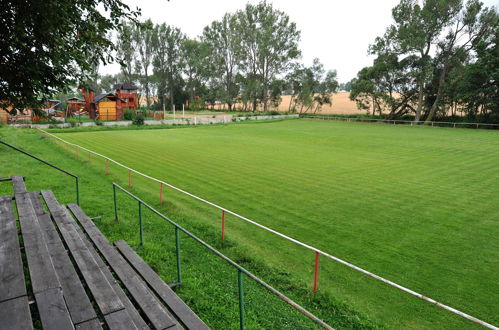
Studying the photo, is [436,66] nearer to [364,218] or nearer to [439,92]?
[439,92]

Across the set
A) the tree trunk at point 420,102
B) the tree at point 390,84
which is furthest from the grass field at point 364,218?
the tree at point 390,84

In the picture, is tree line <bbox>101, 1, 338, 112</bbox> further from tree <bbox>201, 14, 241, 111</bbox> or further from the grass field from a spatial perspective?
the grass field

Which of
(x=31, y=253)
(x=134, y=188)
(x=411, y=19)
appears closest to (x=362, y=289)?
(x=31, y=253)

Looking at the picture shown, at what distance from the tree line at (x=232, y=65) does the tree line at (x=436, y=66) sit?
20.1 metres

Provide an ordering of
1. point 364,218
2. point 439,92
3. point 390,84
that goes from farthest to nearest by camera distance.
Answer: point 390,84 → point 439,92 → point 364,218

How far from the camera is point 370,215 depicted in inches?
418

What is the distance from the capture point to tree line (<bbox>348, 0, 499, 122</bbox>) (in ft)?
151

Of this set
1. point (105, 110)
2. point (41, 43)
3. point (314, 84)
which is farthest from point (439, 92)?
point (41, 43)

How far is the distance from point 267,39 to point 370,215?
68.3m

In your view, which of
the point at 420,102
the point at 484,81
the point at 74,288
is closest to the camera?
the point at 74,288

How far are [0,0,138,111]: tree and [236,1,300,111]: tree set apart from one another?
231ft

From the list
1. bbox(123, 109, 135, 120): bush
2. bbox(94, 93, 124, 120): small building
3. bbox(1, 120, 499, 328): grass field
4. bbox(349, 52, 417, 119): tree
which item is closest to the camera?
bbox(1, 120, 499, 328): grass field

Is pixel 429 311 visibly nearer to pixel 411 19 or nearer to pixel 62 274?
pixel 62 274

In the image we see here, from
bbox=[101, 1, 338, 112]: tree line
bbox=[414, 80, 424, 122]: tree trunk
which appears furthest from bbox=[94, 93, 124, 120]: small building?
bbox=[414, 80, 424, 122]: tree trunk
